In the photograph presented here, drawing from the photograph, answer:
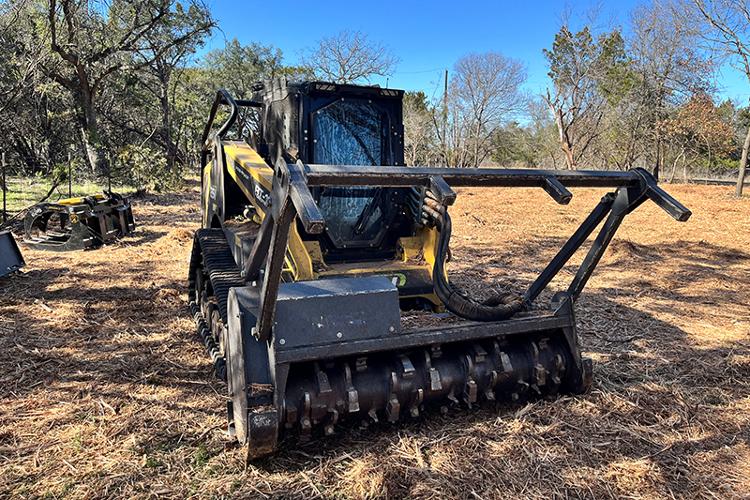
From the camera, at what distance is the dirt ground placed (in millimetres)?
2619

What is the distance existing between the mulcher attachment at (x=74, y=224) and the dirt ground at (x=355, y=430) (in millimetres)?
1867

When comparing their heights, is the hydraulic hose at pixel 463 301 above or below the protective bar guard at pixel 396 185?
below

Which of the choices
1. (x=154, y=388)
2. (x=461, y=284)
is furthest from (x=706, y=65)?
(x=154, y=388)

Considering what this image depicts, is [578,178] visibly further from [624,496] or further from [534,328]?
[624,496]

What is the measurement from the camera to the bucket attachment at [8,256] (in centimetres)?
596

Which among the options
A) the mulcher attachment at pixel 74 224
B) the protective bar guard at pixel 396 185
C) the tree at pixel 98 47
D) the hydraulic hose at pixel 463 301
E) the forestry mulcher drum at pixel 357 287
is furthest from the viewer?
the tree at pixel 98 47

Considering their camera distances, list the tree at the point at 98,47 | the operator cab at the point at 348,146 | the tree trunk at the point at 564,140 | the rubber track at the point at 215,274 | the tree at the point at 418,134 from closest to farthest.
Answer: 1. the rubber track at the point at 215,274
2. the operator cab at the point at 348,146
3. the tree at the point at 98,47
4. the tree trunk at the point at 564,140
5. the tree at the point at 418,134

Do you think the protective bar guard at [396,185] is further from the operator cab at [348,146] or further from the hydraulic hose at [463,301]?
the operator cab at [348,146]

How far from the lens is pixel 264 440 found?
8.50 feet

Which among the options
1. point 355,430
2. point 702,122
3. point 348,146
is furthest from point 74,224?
point 702,122

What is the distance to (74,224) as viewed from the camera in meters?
8.06

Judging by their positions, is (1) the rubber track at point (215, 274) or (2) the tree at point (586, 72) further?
(2) the tree at point (586, 72)

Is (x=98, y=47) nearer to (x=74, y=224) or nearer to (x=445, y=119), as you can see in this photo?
(x=74, y=224)

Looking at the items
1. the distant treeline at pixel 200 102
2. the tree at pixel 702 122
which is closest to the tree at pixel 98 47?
the distant treeline at pixel 200 102
